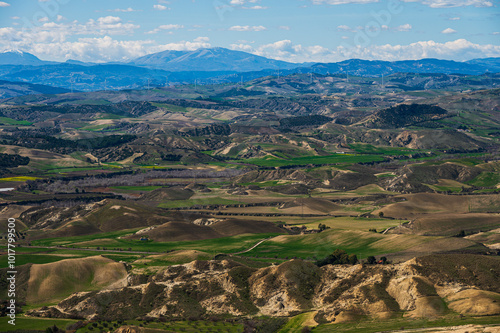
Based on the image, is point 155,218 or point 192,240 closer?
point 192,240

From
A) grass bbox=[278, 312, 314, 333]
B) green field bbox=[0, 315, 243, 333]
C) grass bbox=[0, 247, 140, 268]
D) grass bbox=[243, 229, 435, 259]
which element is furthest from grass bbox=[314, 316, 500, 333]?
grass bbox=[0, 247, 140, 268]

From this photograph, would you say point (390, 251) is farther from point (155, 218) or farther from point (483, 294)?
point (155, 218)

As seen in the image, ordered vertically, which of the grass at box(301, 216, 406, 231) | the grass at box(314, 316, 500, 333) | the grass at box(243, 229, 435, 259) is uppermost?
the grass at box(314, 316, 500, 333)

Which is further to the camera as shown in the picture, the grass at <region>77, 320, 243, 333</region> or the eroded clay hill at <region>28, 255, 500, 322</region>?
the eroded clay hill at <region>28, 255, 500, 322</region>

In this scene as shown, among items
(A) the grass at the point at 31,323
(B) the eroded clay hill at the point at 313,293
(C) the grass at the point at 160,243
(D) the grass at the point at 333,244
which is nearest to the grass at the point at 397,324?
(B) the eroded clay hill at the point at 313,293

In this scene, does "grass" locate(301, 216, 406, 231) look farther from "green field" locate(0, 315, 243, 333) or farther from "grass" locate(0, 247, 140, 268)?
"green field" locate(0, 315, 243, 333)

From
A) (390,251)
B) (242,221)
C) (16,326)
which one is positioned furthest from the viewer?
(242,221)

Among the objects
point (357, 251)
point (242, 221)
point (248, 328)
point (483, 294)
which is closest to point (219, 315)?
point (248, 328)

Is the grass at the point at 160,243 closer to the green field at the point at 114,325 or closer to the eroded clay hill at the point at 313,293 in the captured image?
the eroded clay hill at the point at 313,293
